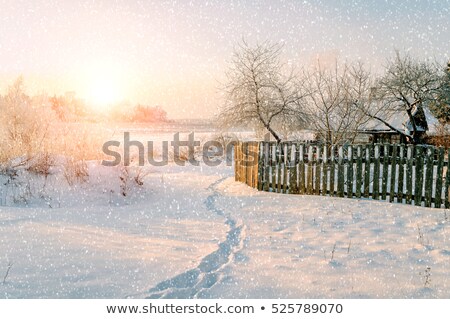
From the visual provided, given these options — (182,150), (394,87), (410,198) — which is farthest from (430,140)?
(410,198)

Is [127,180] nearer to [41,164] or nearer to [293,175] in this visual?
[41,164]

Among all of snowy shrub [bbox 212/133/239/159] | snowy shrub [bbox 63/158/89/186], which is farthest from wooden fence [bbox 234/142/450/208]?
snowy shrub [bbox 212/133/239/159]

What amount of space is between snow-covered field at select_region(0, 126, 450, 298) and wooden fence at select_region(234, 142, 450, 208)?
2.19 ft

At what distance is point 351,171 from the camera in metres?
9.51

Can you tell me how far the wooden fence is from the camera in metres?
8.52

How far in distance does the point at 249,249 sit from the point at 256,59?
11715mm

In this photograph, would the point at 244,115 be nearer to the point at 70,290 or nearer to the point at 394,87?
the point at 394,87

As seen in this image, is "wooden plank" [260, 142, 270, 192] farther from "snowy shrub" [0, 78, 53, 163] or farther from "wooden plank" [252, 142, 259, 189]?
"snowy shrub" [0, 78, 53, 163]

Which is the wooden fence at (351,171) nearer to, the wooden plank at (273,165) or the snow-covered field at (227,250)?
the wooden plank at (273,165)

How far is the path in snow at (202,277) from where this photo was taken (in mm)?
3894

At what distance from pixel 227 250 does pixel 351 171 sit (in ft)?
17.5

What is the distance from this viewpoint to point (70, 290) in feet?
12.5

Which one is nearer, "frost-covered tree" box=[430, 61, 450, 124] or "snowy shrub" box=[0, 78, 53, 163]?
"snowy shrub" box=[0, 78, 53, 163]

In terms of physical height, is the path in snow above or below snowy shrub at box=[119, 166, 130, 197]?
below
